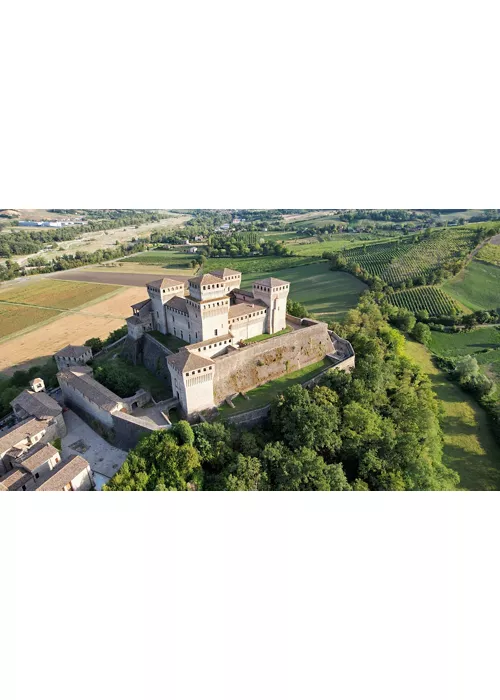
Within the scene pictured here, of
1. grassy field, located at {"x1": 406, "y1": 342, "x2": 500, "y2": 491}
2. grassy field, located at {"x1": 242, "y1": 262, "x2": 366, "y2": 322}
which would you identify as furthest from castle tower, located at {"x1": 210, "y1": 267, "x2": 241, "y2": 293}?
grassy field, located at {"x1": 406, "y1": 342, "x2": 500, "y2": 491}

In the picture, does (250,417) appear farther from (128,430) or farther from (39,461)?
(39,461)

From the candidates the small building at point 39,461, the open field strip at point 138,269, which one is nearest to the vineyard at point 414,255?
the open field strip at point 138,269

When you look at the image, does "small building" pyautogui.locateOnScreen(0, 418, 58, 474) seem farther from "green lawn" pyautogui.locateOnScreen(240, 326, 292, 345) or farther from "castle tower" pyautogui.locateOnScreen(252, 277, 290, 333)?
"castle tower" pyautogui.locateOnScreen(252, 277, 290, 333)

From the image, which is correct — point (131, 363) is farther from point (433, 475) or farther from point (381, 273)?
point (381, 273)

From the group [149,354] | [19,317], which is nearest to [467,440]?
[149,354]

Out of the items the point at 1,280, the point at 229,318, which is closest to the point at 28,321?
the point at 1,280
